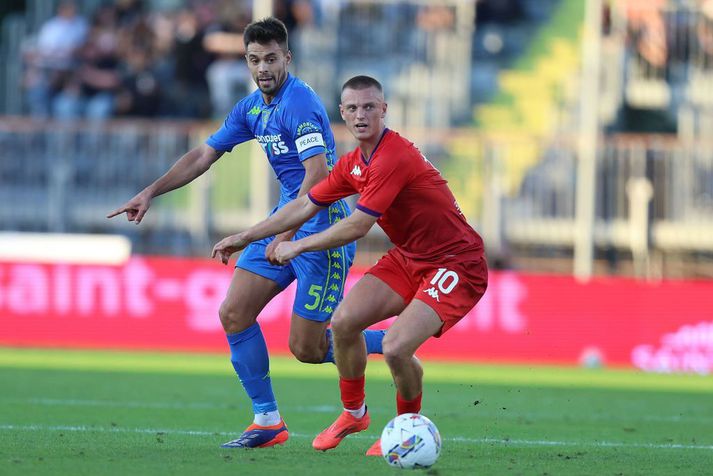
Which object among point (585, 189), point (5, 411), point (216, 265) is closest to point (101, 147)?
point (216, 265)

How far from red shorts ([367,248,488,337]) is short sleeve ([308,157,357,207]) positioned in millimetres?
541

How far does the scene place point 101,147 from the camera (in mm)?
20219

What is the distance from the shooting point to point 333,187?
7.54 metres

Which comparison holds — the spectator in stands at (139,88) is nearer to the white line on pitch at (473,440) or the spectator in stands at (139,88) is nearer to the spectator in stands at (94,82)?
the spectator in stands at (94,82)

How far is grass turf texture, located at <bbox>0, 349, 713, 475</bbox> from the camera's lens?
7.26 metres

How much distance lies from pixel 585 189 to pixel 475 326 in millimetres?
2907

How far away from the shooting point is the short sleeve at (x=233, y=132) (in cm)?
835

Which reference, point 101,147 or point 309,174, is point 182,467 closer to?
point 309,174

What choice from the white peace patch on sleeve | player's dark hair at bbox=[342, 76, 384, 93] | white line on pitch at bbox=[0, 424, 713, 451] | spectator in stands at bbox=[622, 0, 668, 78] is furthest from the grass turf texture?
spectator in stands at bbox=[622, 0, 668, 78]

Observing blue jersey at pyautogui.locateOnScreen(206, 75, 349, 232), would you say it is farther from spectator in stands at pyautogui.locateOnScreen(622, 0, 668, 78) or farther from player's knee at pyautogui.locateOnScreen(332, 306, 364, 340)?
spectator in stands at pyautogui.locateOnScreen(622, 0, 668, 78)

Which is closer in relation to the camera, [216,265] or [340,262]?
[340,262]

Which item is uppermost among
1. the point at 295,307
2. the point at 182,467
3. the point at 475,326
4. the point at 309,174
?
the point at 309,174

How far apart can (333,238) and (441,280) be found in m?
0.70

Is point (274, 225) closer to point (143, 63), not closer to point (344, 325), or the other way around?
point (344, 325)
